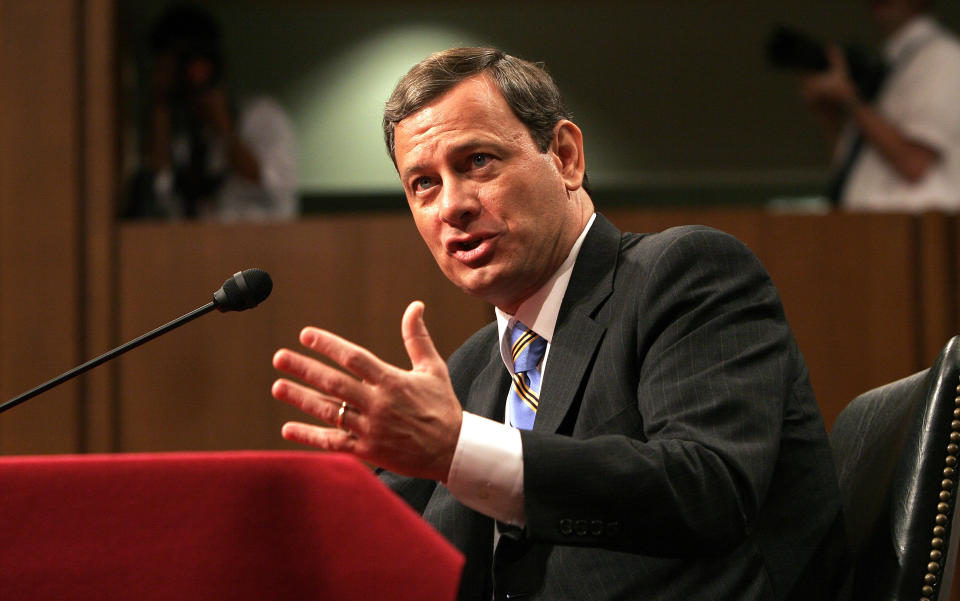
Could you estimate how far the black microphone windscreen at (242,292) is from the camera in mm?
1497

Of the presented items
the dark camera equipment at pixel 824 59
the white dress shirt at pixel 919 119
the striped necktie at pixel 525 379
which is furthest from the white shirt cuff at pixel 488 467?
the dark camera equipment at pixel 824 59

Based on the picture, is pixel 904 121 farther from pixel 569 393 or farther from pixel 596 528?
pixel 596 528

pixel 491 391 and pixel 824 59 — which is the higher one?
pixel 824 59

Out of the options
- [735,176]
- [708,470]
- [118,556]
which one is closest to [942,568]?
[708,470]

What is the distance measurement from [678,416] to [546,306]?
1.37ft

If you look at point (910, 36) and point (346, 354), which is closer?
point (346, 354)

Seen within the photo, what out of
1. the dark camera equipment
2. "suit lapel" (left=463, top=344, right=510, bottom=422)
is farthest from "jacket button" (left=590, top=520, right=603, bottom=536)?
the dark camera equipment

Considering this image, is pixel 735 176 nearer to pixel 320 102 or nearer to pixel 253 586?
pixel 320 102

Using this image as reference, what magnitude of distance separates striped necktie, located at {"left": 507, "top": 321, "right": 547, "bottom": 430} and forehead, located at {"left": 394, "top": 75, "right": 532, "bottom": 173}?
1.00ft

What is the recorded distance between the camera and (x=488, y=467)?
3.72ft

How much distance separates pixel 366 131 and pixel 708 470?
4.68 metres

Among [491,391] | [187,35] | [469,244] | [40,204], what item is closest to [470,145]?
[469,244]

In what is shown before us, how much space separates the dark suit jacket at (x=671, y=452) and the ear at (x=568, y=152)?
21 cm

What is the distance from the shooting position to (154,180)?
155 inches
